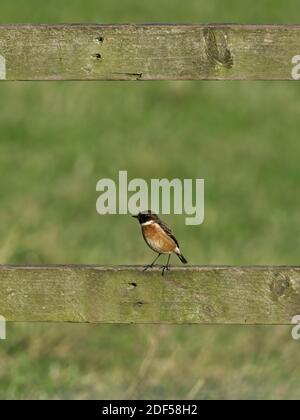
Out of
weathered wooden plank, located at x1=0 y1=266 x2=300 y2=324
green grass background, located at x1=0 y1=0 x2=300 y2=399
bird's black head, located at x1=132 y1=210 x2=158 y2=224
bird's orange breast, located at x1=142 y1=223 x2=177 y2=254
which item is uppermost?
green grass background, located at x1=0 y1=0 x2=300 y2=399

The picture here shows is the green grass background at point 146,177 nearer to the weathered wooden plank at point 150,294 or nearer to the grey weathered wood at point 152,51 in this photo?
the grey weathered wood at point 152,51

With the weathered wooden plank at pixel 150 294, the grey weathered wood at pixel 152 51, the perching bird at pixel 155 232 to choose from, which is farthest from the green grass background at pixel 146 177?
the perching bird at pixel 155 232

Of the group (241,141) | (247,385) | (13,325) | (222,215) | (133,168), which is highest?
(241,141)

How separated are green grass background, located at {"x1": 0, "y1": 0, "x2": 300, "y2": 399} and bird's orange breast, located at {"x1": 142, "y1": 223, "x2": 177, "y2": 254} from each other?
97cm

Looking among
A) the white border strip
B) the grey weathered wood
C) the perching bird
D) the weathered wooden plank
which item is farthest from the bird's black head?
the white border strip

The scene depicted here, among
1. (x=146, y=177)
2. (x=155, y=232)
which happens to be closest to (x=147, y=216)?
(x=155, y=232)

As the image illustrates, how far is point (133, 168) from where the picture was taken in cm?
1224

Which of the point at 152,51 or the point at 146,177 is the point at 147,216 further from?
the point at 146,177

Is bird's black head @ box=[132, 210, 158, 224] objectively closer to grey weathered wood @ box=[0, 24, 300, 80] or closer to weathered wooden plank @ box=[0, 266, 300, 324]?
weathered wooden plank @ box=[0, 266, 300, 324]

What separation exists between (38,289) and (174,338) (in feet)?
9.38

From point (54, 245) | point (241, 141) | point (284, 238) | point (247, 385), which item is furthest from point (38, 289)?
point (241, 141)

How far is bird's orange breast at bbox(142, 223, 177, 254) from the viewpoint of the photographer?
5656mm

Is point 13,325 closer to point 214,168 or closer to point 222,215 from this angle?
point 222,215
